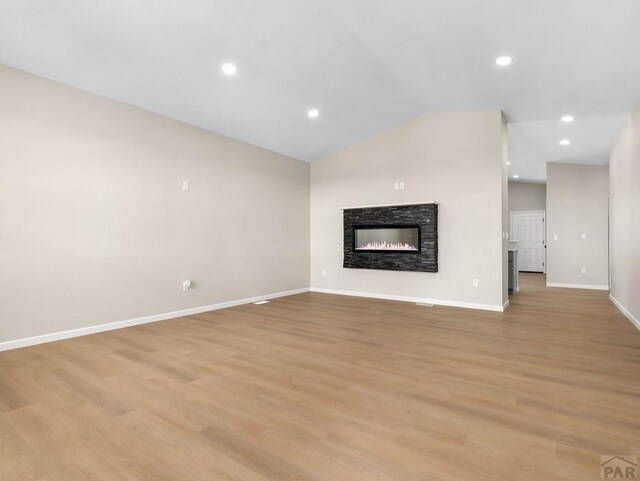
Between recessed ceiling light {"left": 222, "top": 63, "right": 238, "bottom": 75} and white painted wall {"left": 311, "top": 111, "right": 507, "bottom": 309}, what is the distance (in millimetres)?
3184

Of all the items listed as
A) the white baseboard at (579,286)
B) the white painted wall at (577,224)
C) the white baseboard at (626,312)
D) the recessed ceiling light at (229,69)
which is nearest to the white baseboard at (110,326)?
the recessed ceiling light at (229,69)

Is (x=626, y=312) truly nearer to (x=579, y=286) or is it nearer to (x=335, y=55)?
(x=579, y=286)

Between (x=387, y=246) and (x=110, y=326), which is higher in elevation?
(x=387, y=246)

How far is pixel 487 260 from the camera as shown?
17.0 feet

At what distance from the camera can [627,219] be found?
453cm

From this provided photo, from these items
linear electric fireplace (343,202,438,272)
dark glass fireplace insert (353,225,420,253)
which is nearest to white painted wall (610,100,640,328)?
linear electric fireplace (343,202,438,272)

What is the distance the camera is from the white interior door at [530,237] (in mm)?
10094

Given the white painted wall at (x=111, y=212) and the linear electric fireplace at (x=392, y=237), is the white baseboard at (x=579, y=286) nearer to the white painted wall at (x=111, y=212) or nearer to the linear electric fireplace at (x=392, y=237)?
the linear electric fireplace at (x=392, y=237)

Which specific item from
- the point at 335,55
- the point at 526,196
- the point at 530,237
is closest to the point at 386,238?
the point at 335,55

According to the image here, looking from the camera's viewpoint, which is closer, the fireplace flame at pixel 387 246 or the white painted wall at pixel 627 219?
the white painted wall at pixel 627 219

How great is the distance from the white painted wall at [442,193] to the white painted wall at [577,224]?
318 cm

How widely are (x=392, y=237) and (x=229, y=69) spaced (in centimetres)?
379

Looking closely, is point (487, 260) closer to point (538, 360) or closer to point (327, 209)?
point (538, 360)

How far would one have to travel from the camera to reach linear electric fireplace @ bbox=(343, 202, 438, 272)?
5.68m
